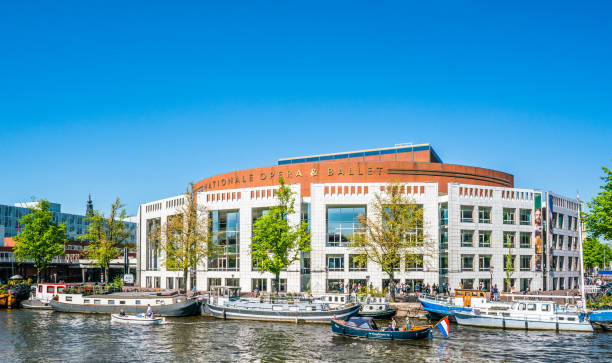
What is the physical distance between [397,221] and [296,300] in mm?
17437

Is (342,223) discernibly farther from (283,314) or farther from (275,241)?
(283,314)

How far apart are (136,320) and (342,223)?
36.2 meters

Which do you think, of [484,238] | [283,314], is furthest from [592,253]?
[283,314]

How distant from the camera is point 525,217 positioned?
91.6 metres

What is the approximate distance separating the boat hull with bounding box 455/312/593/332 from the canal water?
4.26 ft

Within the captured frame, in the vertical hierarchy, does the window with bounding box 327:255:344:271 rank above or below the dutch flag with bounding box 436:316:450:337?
above

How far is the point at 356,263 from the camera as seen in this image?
8062 centimetres

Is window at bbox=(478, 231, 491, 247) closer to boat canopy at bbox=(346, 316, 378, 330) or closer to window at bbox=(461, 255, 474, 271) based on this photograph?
window at bbox=(461, 255, 474, 271)

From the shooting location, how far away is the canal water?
4028cm

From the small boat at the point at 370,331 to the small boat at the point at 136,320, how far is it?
19.2 metres

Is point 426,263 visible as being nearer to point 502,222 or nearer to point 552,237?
point 502,222

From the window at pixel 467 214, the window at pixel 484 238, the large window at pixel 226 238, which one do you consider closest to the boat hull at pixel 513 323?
the window at pixel 467 214

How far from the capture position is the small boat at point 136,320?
5634cm

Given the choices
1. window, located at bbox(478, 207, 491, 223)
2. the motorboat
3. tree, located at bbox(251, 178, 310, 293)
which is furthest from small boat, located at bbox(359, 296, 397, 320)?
window, located at bbox(478, 207, 491, 223)
